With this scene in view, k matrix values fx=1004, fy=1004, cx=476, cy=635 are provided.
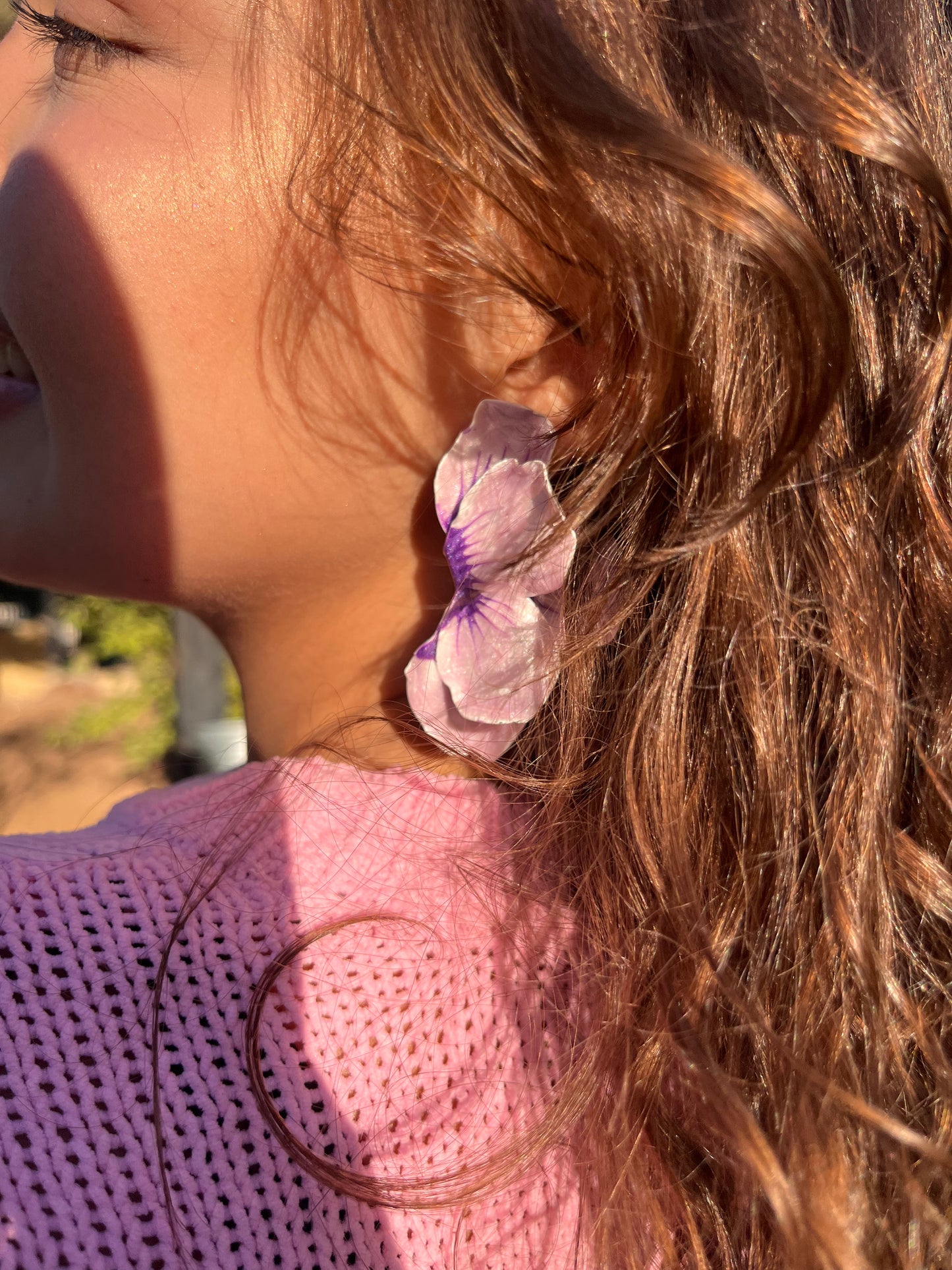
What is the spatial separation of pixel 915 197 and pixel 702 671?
22.1 inches

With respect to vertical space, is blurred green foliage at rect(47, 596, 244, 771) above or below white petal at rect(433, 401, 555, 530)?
below

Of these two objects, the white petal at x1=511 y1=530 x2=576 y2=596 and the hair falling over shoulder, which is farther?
the white petal at x1=511 y1=530 x2=576 y2=596

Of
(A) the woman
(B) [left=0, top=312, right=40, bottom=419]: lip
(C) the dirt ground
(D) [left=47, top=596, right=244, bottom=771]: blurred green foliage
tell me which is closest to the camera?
(A) the woman

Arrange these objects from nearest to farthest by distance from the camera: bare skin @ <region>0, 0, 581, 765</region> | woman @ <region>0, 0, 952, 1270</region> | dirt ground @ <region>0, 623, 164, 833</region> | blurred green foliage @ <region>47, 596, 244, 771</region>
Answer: woman @ <region>0, 0, 952, 1270</region>
bare skin @ <region>0, 0, 581, 765</region>
dirt ground @ <region>0, 623, 164, 833</region>
blurred green foliage @ <region>47, 596, 244, 771</region>

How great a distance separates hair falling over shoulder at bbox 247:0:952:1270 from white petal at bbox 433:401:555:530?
0.06 metres

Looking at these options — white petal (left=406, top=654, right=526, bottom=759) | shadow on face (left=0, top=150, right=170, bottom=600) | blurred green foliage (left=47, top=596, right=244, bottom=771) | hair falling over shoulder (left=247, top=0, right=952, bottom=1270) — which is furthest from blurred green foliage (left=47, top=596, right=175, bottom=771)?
hair falling over shoulder (left=247, top=0, right=952, bottom=1270)

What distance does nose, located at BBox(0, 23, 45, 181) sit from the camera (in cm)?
113

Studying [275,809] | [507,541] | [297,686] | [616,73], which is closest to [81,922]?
[275,809]

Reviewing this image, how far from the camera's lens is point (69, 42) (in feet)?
3.65

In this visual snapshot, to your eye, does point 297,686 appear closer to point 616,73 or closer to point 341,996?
point 341,996

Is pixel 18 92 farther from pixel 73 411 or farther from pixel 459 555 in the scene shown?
pixel 459 555

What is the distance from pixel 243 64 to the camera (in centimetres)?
106

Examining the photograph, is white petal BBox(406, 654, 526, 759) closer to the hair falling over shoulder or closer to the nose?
the hair falling over shoulder

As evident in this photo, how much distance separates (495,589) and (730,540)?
0.88ft
